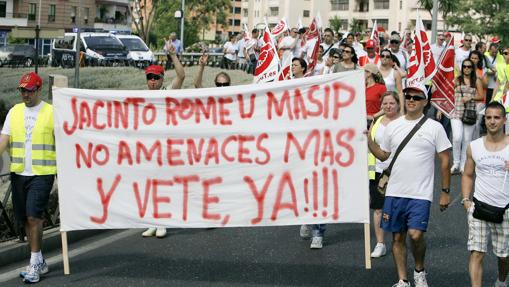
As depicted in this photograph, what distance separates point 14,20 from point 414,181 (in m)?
71.9

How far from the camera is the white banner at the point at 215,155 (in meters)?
7.76

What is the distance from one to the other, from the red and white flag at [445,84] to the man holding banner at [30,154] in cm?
653

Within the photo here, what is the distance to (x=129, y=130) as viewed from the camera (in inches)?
315

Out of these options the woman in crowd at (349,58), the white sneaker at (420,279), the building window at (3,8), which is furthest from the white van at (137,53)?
the building window at (3,8)

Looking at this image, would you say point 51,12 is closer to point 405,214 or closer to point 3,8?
point 3,8

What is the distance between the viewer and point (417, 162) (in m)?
7.39

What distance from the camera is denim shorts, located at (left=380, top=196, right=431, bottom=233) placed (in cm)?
734

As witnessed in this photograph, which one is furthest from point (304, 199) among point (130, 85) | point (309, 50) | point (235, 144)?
point (130, 85)

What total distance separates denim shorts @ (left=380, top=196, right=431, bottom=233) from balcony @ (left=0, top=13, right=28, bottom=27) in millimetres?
70002

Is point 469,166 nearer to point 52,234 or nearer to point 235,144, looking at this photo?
point 235,144

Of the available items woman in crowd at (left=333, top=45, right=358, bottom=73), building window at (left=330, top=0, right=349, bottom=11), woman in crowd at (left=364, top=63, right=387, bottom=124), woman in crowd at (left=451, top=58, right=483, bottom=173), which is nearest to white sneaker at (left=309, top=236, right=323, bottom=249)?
woman in crowd at (left=364, top=63, right=387, bottom=124)

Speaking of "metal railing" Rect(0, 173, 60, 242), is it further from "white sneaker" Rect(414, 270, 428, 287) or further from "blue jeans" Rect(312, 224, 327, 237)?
"white sneaker" Rect(414, 270, 428, 287)

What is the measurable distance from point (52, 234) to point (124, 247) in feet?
2.26

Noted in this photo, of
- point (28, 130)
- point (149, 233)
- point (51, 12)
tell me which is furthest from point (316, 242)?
point (51, 12)
